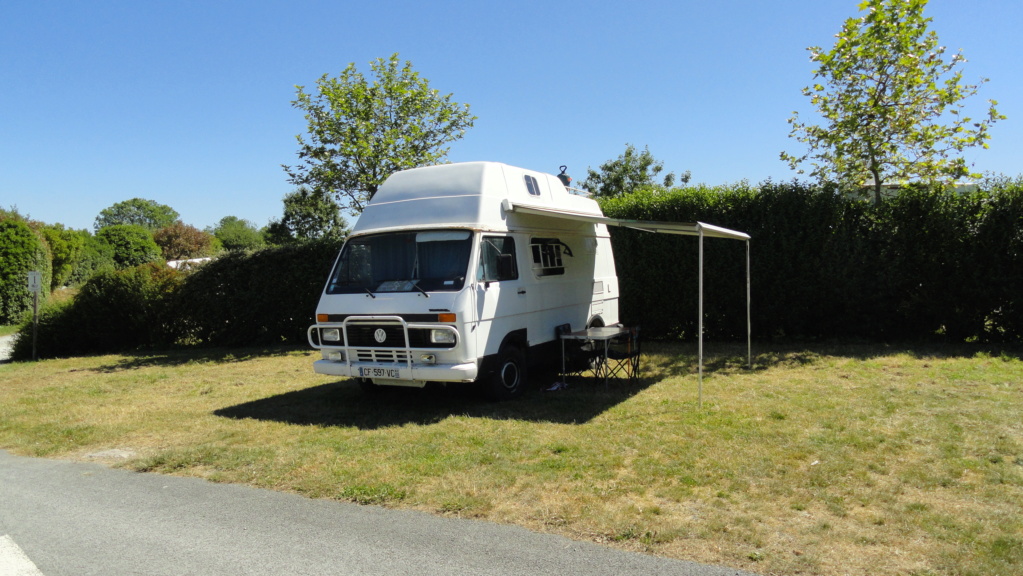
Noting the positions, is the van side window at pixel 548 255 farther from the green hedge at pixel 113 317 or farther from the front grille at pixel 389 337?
the green hedge at pixel 113 317

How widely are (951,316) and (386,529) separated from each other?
36.1 ft

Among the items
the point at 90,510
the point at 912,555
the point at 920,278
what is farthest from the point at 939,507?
the point at 920,278

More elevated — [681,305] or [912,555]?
[681,305]

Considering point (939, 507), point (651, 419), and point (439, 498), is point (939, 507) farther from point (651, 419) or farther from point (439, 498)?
point (439, 498)

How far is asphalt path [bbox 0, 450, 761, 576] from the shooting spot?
12.4ft

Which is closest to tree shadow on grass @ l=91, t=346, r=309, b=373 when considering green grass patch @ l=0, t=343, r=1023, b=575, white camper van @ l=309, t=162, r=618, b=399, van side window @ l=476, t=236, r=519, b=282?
green grass patch @ l=0, t=343, r=1023, b=575

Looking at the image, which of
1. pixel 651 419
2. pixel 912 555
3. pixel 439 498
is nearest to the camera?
pixel 912 555

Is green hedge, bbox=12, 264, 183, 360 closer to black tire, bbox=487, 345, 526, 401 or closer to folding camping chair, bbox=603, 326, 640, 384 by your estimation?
black tire, bbox=487, 345, 526, 401

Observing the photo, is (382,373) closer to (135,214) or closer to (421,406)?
(421,406)

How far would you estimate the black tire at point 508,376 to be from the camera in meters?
8.00

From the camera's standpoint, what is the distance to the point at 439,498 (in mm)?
4852

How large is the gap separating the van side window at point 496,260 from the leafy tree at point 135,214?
10703 centimetres

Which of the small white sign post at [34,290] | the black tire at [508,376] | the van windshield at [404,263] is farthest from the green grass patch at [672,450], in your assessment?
the small white sign post at [34,290]

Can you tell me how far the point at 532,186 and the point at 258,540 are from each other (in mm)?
6171
